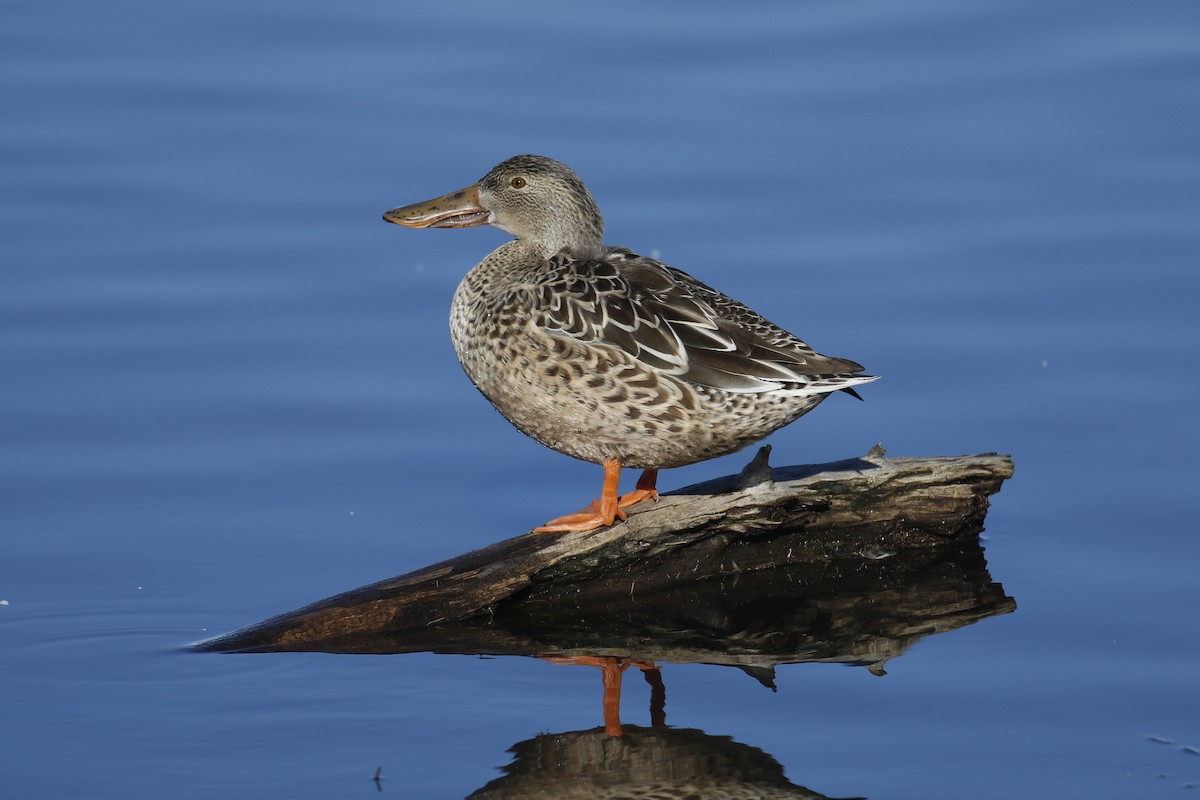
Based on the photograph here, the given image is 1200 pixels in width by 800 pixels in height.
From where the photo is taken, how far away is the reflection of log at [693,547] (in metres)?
5.77

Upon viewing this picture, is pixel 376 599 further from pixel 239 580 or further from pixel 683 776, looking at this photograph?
pixel 683 776

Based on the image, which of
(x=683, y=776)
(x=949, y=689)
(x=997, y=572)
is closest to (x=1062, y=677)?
(x=949, y=689)

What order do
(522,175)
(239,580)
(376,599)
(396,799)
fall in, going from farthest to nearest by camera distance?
(522,175)
(239,580)
(376,599)
(396,799)

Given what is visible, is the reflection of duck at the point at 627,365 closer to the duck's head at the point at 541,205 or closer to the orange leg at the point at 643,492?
the orange leg at the point at 643,492

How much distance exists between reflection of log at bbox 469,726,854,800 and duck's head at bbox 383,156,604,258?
92.0 inches

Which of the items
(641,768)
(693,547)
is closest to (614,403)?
(693,547)

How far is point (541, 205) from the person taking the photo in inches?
263

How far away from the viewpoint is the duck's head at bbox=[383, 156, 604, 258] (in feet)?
21.8

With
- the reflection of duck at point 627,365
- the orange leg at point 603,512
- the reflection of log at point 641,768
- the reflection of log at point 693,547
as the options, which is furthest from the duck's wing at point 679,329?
the reflection of log at point 641,768

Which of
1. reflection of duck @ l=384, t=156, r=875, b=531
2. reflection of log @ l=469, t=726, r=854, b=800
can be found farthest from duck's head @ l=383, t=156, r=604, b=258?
reflection of log @ l=469, t=726, r=854, b=800

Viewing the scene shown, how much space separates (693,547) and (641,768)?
1502 mm

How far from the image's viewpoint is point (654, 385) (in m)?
5.92

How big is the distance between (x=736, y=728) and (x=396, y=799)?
1.09 m

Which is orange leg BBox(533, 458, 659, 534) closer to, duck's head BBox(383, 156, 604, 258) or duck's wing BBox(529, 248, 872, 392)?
duck's wing BBox(529, 248, 872, 392)
